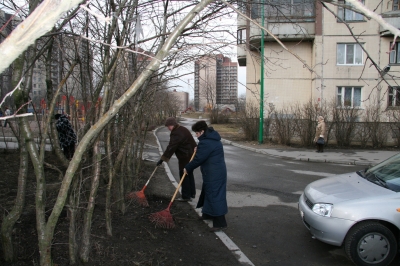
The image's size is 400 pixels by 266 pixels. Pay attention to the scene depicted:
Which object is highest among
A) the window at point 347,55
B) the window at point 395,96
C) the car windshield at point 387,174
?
the window at point 347,55

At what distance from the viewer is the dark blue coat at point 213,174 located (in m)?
5.04

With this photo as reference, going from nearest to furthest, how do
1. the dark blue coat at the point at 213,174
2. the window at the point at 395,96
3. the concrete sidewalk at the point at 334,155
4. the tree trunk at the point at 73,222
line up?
the window at the point at 395,96
the tree trunk at the point at 73,222
the dark blue coat at the point at 213,174
the concrete sidewalk at the point at 334,155

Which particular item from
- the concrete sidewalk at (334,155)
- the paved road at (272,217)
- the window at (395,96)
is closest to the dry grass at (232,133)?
the concrete sidewalk at (334,155)

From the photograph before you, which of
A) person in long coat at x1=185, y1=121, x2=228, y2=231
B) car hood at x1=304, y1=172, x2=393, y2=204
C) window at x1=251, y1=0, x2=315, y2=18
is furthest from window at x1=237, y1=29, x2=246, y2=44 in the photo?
car hood at x1=304, y1=172, x2=393, y2=204

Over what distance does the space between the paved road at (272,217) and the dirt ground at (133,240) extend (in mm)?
547

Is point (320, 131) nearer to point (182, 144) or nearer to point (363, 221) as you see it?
point (182, 144)

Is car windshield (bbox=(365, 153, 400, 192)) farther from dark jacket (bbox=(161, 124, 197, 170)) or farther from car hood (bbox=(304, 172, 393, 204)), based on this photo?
dark jacket (bbox=(161, 124, 197, 170))

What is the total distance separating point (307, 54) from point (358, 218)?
22.4 m

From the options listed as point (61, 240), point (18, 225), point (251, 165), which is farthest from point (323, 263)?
point (251, 165)

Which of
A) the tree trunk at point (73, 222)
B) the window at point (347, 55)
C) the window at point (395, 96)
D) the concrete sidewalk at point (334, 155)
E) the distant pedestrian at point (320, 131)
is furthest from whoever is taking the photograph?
the window at point (347, 55)

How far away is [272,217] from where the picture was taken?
19.9 feet

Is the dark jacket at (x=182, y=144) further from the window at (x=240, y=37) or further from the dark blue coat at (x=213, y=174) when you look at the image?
the window at (x=240, y=37)

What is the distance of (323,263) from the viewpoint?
423 centimetres

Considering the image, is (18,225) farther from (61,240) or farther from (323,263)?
(323,263)
